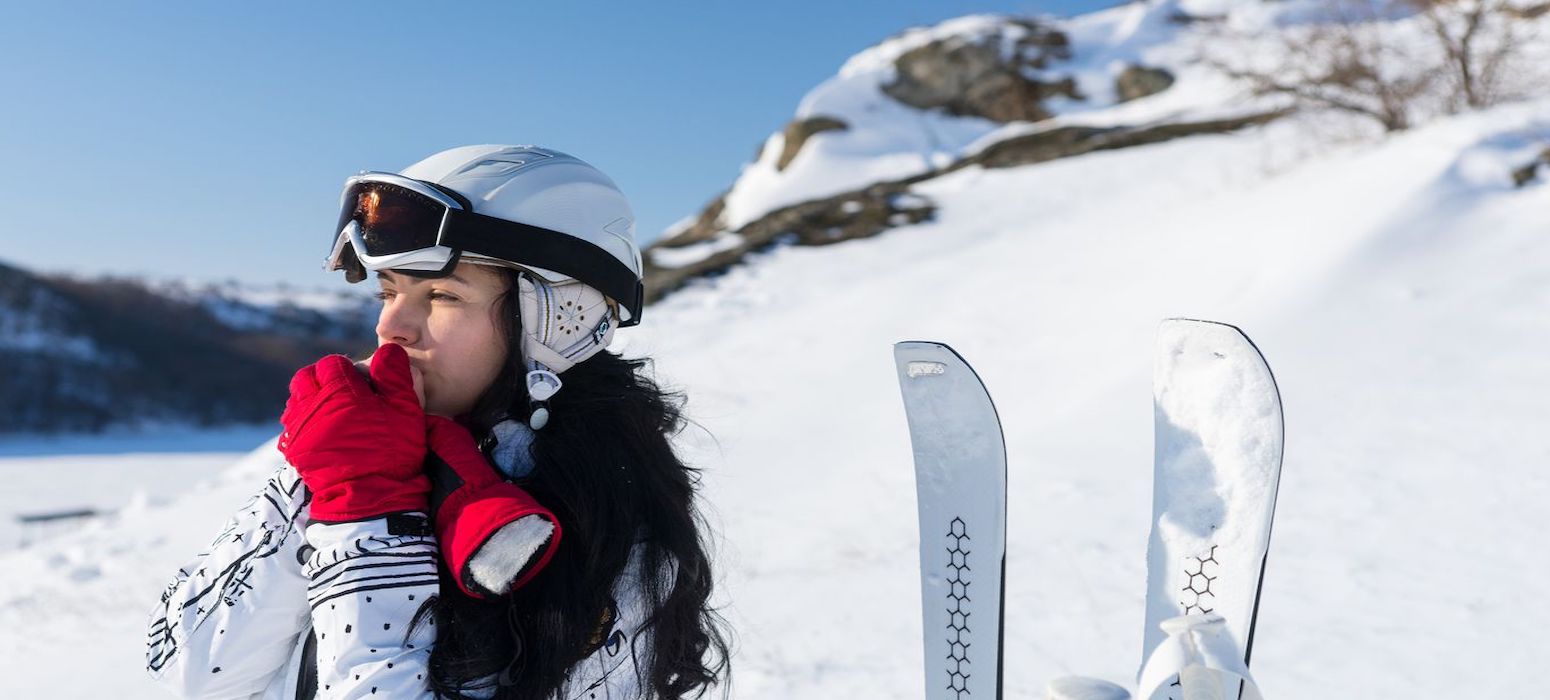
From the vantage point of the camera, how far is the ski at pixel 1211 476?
1.85 meters

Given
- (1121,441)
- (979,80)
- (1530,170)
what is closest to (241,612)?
(1121,441)

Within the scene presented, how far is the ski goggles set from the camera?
4.95 feet

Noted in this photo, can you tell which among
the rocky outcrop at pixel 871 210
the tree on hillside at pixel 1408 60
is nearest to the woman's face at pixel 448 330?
the rocky outcrop at pixel 871 210

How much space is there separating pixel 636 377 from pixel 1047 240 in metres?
7.96

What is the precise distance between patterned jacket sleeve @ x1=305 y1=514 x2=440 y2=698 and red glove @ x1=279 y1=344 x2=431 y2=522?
0.09 feet

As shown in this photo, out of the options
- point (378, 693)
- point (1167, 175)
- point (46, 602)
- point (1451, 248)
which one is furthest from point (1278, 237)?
point (46, 602)

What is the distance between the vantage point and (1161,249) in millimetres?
7828

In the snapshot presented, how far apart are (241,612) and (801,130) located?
18.4 m

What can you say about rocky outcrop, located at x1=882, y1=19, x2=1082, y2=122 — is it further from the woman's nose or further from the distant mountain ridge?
the woman's nose

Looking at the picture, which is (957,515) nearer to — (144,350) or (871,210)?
(871,210)

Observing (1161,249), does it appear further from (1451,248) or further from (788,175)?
(788,175)

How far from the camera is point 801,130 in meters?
19.1

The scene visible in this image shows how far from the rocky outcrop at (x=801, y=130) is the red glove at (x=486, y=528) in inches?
692

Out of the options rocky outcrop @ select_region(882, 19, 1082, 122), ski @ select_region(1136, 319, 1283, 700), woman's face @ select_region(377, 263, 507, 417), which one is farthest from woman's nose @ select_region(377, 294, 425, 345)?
rocky outcrop @ select_region(882, 19, 1082, 122)
